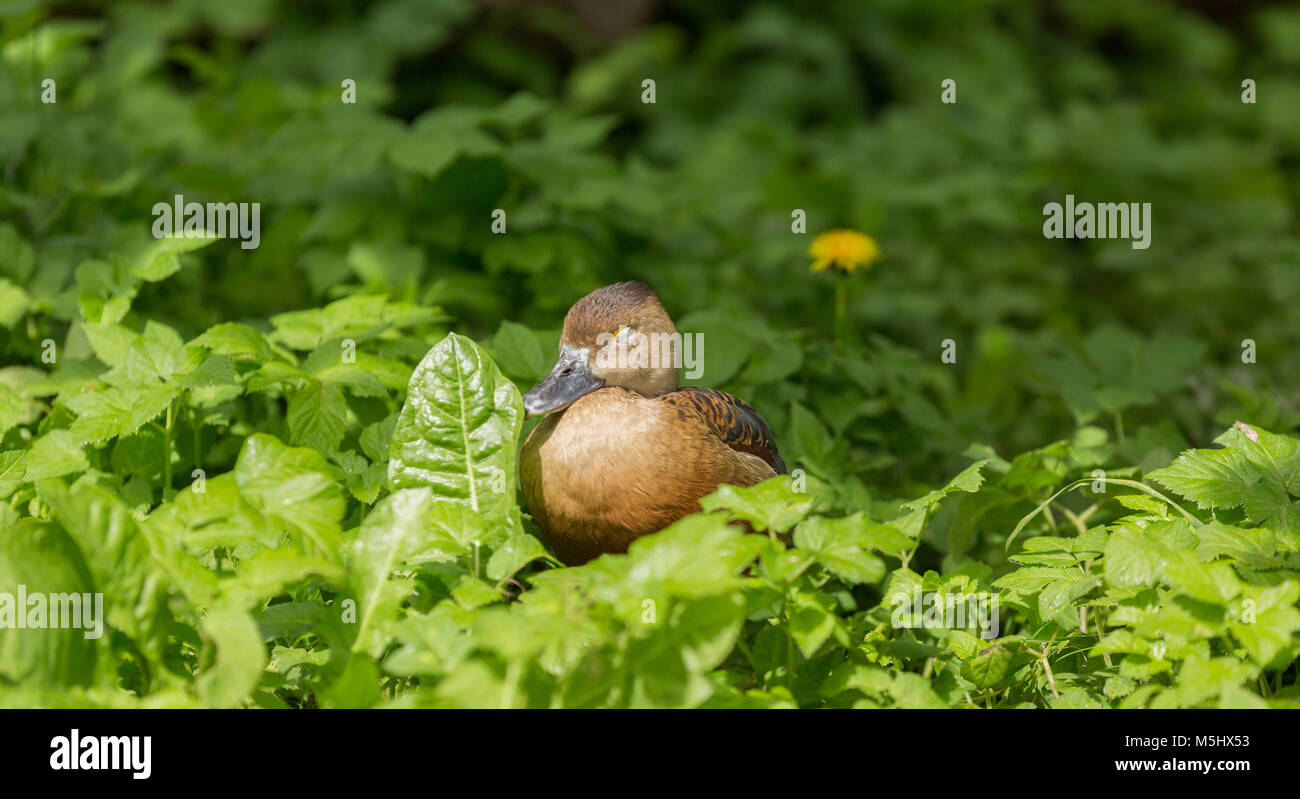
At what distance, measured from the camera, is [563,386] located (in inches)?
116

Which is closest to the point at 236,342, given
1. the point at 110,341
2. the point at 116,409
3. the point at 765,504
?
the point at 116,409

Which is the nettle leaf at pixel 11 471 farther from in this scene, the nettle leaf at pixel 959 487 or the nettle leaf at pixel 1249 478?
the nettle leaf at pixel 1249 478

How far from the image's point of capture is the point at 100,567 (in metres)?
2.26

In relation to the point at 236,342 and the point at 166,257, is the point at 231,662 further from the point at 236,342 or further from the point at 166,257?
the point at 166,257

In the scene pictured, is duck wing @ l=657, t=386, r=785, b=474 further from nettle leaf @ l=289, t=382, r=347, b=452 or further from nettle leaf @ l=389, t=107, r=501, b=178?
nettle leaf @ l=389, t=107, r=501, b=178

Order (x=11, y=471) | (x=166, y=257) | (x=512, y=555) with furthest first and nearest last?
(x=166, y=257)
(x=11, y=471)
(x=512, y=555)

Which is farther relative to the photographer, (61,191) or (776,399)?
(61,191)

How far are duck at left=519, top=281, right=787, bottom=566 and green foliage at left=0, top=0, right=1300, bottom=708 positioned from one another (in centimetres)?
12

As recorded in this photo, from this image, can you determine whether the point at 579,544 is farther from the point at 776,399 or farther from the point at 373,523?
the point at 776,399

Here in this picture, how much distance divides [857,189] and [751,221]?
2.35 feet

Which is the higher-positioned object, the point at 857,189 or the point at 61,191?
the point at 857,189

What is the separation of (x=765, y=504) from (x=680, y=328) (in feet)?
4.95
